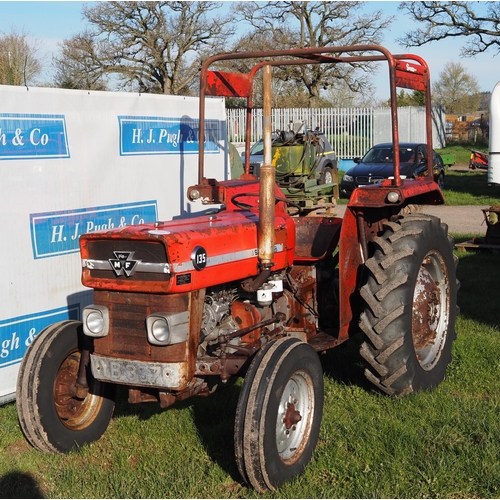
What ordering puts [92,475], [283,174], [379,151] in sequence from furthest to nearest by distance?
1. [379,151]
2. [283,174]
3. [92,475]

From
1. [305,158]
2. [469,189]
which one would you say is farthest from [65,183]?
[469,189]

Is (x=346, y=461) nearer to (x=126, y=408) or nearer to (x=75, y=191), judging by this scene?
(x=126, y=408)

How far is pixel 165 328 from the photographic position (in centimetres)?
387

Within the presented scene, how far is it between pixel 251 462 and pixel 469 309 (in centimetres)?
429

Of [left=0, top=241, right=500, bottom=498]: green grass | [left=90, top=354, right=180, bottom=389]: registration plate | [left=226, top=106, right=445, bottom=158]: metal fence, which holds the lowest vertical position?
[left=0, top=241, right=500, bottom=498]: green grass

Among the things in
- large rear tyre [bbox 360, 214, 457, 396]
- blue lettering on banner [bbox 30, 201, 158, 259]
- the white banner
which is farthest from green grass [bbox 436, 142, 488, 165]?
large rear tyre [bbox 360, 214, 457, 396]

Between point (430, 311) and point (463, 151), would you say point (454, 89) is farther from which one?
point (430, 311)

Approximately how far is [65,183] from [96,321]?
7.43 ft

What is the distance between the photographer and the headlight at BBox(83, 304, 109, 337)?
403 centimetres

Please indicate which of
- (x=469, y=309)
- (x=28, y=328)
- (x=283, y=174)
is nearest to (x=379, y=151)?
(x=283, y=174)

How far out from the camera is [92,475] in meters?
4.10

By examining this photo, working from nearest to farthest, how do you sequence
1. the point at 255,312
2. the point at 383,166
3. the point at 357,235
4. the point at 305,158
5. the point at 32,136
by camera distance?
1. the point at 255,312
2. the point at 357,235
3. the point at 32,136
4. the point at 305,158
5. the point at 383,166

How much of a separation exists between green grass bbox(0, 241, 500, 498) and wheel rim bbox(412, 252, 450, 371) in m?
0.26

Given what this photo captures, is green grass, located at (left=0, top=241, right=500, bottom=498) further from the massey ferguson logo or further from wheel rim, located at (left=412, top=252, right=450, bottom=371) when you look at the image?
the massey ferguson logo
